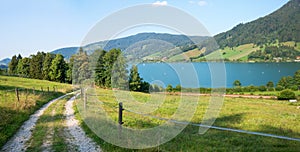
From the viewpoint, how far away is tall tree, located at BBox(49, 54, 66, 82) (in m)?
70.2

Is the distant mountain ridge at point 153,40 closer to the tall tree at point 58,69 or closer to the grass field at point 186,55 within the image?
the grass field at point 186,55

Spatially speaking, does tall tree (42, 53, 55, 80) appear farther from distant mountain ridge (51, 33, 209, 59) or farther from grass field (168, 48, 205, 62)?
grass field (168, 48, 205, 62)

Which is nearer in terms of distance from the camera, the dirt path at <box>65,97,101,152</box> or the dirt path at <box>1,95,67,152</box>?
the dirt path at <box>65,97,101,152</box>

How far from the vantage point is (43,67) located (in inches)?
2987

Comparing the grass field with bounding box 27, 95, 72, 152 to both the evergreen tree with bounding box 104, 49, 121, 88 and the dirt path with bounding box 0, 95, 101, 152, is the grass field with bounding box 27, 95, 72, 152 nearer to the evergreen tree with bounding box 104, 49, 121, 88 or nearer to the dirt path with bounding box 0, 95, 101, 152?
the dirt path with bounding box 0, 95, 101, 152

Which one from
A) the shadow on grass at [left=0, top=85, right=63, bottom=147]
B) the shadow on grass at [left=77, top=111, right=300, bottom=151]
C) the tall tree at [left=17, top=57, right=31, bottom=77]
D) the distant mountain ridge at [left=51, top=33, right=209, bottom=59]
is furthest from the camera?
the tall tree at [left=17, top=57, right=31, bottom=77]

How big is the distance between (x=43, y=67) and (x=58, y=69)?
904cm

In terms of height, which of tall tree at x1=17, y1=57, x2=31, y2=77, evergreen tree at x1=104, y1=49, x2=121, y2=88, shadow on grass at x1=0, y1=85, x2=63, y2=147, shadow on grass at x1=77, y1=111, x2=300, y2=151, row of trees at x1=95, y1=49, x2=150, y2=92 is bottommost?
shadow on grass at x1=77, y1=111, x2=300, y2=151

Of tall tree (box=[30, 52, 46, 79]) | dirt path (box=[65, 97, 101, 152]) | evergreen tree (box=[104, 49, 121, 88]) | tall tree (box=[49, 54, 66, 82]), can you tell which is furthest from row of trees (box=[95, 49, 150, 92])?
tall tree (box=[30, 52, 46, 79])

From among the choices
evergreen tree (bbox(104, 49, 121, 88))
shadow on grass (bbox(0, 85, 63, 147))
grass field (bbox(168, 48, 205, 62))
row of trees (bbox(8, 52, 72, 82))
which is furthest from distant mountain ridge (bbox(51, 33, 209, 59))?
row of trees (bbox(8, 52, 72, 82))

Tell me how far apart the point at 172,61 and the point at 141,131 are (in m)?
3.77

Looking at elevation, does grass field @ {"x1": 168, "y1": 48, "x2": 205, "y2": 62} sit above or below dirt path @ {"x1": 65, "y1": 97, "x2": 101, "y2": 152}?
above

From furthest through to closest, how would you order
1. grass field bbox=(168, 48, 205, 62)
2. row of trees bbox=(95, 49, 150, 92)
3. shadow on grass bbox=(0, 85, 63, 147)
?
row of trees bbox=(95, 49, 150, 92), shadow on grass bbox=(0, 85, 63, 147), grass field bbox=(168, 48, 205, 62)

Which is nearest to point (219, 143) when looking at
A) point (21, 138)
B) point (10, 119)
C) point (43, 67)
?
point (21, 138)
